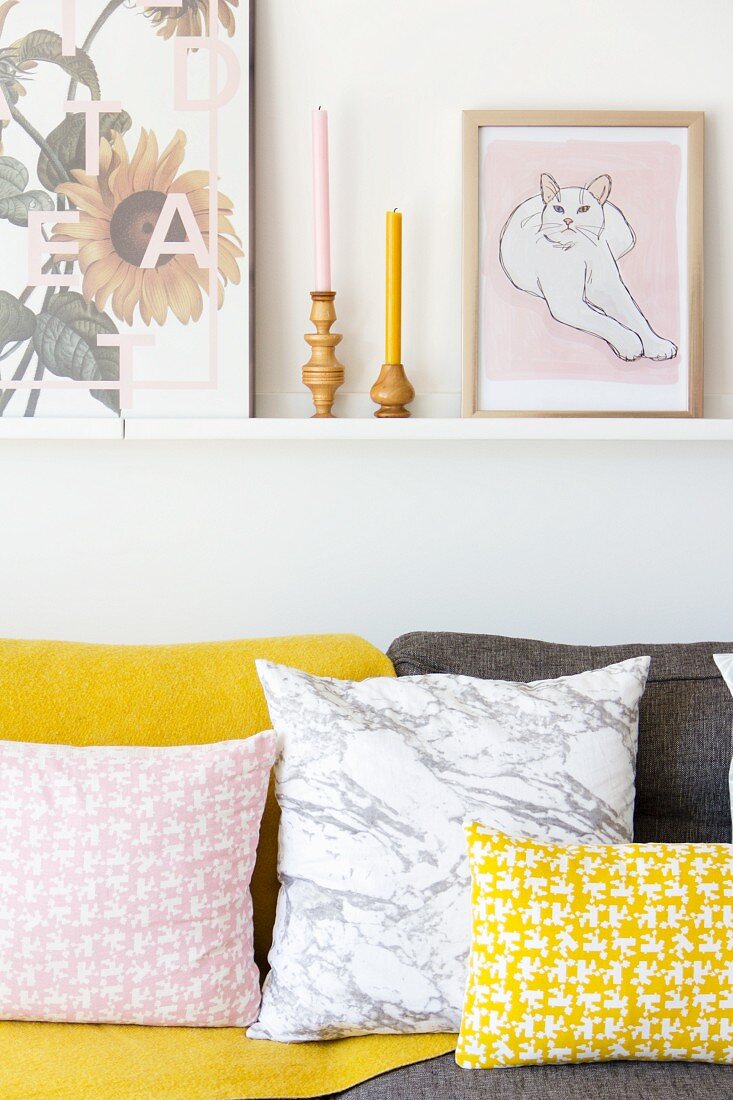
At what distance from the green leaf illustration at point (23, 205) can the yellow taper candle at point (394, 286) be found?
0.57 m

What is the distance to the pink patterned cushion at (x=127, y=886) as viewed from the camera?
1232mm

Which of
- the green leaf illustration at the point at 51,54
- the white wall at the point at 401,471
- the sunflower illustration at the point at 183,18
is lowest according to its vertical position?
the white wall at the point at 401,471

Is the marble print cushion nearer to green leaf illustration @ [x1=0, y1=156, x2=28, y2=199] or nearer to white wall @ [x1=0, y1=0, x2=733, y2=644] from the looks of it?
white wall @ [x1=0, y1=0, x2=733, y2=644]

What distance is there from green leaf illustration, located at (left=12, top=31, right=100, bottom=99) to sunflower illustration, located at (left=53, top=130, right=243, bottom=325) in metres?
0.12

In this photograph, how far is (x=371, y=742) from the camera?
4.24 ft

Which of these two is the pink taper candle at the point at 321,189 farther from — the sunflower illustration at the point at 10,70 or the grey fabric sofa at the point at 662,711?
the grey fabric sofa at the point at 662,711

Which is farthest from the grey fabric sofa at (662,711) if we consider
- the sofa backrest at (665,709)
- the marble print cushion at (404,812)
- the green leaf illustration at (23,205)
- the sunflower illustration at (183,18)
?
the sunflower illustration at (183,18)

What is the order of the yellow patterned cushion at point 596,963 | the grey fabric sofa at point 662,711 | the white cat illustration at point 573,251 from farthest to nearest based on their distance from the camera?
1. the white cat illustration at point 573,251
2. the grey fabric sofa at point 662,711
3. the yellow patterned cushion at point 596,963

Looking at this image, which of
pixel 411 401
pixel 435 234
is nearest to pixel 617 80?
pixel 435 234

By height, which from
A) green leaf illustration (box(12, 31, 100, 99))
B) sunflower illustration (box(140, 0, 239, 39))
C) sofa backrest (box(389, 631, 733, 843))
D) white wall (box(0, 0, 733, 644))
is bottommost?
sofa backrest (box(389, 631, 733, 843))

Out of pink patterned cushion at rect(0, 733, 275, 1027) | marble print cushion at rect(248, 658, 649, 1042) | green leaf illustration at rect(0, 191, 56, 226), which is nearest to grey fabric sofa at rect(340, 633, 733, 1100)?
marble print cushion at rect(248, 658, 649, 1042)

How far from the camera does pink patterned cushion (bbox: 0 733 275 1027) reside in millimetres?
1232

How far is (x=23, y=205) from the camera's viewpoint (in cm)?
170

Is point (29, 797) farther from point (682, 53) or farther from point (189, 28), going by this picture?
point (682, 53)
